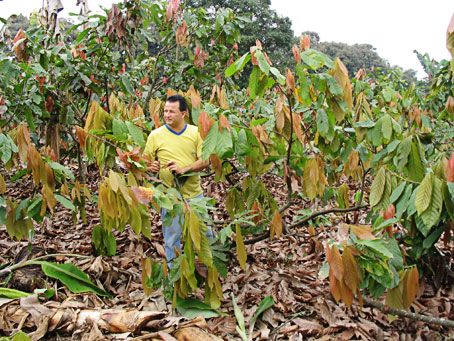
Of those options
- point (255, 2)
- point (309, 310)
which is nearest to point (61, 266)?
point (309, 310)

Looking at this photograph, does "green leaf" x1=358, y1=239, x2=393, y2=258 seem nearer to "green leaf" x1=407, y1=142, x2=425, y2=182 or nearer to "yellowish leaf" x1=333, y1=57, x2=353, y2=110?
"green leaf" x1=407, y1=142, x2=425, y2=182

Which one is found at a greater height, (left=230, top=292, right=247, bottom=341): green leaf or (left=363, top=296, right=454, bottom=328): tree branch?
(left=363, top=296, right=454, bottom=328): tree branch

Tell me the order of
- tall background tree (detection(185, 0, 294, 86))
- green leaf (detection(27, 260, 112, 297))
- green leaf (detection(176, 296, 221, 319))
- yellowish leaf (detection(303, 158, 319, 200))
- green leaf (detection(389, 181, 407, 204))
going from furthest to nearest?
tall background tree (detection(185, 0, 294, 86)), green leaf (detection(27, 260, 112, 297)), green leaf (detection(176, 296, 221, 319)), yellowish leaf (detection(303, 158, 319, 200)), green leaf (detection(389, 181, 407, 204))

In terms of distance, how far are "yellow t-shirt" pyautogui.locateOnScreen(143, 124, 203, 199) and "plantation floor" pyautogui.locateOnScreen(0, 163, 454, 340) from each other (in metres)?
0.73

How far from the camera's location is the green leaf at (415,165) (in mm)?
1656

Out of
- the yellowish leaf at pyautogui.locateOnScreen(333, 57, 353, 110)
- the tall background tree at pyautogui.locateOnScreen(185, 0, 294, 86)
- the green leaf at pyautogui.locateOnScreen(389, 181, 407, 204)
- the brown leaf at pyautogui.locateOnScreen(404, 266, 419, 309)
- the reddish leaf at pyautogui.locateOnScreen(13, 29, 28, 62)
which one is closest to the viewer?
the brown leaf at pyautogui.locateOnScreen(404, 266, 419, 309)

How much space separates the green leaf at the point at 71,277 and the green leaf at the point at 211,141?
46.5 inches

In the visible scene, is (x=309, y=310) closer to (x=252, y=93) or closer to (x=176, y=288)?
(x=176, y=288)

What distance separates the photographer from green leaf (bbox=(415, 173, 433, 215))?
1.37 metres

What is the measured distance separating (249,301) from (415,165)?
1.31 metres

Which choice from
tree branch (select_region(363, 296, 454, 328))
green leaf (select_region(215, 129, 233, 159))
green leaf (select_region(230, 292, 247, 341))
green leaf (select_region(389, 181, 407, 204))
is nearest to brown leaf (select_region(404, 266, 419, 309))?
tree branch (select_region(363, 296, 454, 328))

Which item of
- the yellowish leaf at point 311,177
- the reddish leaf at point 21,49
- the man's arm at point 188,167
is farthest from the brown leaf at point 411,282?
the reddish leaf at point 21,49

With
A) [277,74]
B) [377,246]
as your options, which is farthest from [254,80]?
[377,246]

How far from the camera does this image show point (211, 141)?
1.76m
